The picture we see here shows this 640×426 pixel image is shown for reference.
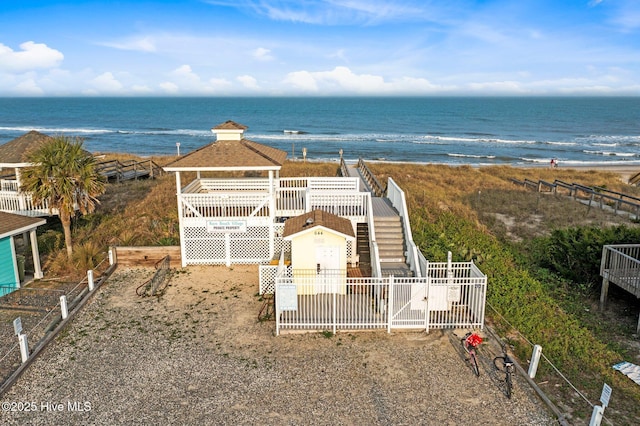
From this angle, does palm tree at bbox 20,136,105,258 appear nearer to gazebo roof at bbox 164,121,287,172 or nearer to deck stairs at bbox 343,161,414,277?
gazebo roof at bbox 164,121,287,172

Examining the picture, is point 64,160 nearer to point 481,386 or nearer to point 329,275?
point 329,275

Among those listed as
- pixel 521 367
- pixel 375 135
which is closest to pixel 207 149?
pixel 521 367

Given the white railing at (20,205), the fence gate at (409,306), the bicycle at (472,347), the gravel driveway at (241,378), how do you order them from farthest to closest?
the white railing at (20,205)
the fence gate at (409,306)
the bicycle at (472,347)
the gravel driveway at (241,378)

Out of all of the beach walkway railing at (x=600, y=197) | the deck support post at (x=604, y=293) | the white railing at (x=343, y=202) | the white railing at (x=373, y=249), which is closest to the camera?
the deck support post at (x=604, y=293)

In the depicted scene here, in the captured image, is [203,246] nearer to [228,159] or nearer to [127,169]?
[228,159]

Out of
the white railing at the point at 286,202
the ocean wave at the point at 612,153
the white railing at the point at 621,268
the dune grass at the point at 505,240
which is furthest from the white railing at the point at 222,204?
the ocean wave at the point at 612,153

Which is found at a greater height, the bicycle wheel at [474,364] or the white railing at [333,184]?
the white railing at [333,184]

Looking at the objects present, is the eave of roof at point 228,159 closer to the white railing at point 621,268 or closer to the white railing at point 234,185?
the white railing at point 234,185
